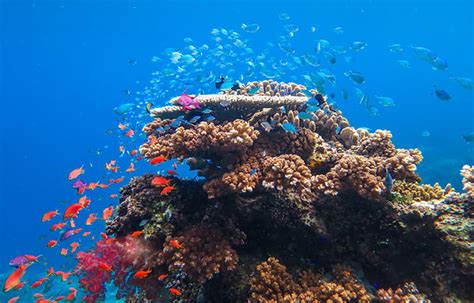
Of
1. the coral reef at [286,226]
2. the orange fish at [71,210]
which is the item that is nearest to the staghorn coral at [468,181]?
the coral reef at [286,226]

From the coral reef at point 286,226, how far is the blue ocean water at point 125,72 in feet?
77.2

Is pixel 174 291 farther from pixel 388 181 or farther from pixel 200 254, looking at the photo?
pixel 388 181

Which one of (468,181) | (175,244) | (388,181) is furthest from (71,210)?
(468,181)

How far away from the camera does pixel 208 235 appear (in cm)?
480

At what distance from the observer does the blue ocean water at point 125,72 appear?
45.3m

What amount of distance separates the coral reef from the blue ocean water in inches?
927

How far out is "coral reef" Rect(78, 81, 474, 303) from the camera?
429 centimetres

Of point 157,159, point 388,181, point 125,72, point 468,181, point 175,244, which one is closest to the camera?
point 388,181

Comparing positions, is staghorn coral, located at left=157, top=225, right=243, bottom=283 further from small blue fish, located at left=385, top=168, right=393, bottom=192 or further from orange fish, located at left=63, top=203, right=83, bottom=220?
orange fish, located at left=63, top=203, right=83, bottom=220

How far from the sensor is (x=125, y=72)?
332ft

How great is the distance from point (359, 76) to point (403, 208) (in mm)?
5312

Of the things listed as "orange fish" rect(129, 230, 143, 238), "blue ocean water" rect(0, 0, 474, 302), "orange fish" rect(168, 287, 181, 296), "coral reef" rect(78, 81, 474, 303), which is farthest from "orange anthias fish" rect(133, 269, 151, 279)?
"blue ocean water" rect(0, 0, 474, 302)

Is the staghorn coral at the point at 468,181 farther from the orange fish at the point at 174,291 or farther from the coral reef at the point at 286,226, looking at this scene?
the orange fish at the point at 174,291

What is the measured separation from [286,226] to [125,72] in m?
107
